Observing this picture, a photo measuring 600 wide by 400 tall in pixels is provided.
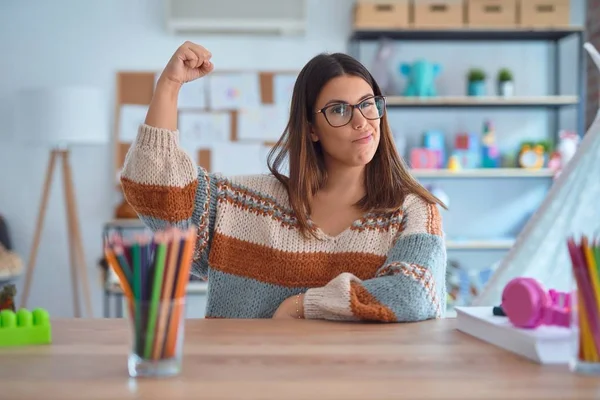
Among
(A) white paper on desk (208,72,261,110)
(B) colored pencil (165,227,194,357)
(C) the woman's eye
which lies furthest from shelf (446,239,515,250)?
(B) colored pencil (165,227,194,357)

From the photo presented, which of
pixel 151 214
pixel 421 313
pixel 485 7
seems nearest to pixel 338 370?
pixel 421 313

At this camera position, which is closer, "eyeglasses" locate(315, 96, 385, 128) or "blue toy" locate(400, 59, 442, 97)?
"eyeglasses" locate(315, 96, 385, 128)

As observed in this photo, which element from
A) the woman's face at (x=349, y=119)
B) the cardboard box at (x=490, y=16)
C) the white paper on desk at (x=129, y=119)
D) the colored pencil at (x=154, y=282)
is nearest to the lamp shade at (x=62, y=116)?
the white paper on desk at (x=129, y=119)

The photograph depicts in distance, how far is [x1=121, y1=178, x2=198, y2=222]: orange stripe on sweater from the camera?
167 centimetres

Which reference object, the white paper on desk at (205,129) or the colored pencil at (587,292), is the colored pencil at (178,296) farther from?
the white paper on desk at (205,129)

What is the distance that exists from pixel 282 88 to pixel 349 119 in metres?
2.79

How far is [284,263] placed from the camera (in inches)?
68.4

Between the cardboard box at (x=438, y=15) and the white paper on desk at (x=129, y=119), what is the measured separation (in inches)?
62.1

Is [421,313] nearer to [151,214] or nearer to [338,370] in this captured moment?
[338,370]

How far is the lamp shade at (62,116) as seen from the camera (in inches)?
158

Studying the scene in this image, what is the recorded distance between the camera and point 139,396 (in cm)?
86

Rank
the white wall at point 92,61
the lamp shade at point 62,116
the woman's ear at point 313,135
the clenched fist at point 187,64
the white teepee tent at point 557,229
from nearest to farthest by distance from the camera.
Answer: the clenched fist at point 187,64 → the woman's ear at point 313,135 → the white teepee tent at point 557,229 → the lamp shade at point 62,116 → the white wall at point 92,61

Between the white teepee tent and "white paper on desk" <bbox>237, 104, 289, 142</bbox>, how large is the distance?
188cm

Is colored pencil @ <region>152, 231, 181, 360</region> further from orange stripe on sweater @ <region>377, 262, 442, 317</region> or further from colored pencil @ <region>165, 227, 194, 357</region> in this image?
orange stripe on sweater @ <region>377, 262, 442, 317</region>
